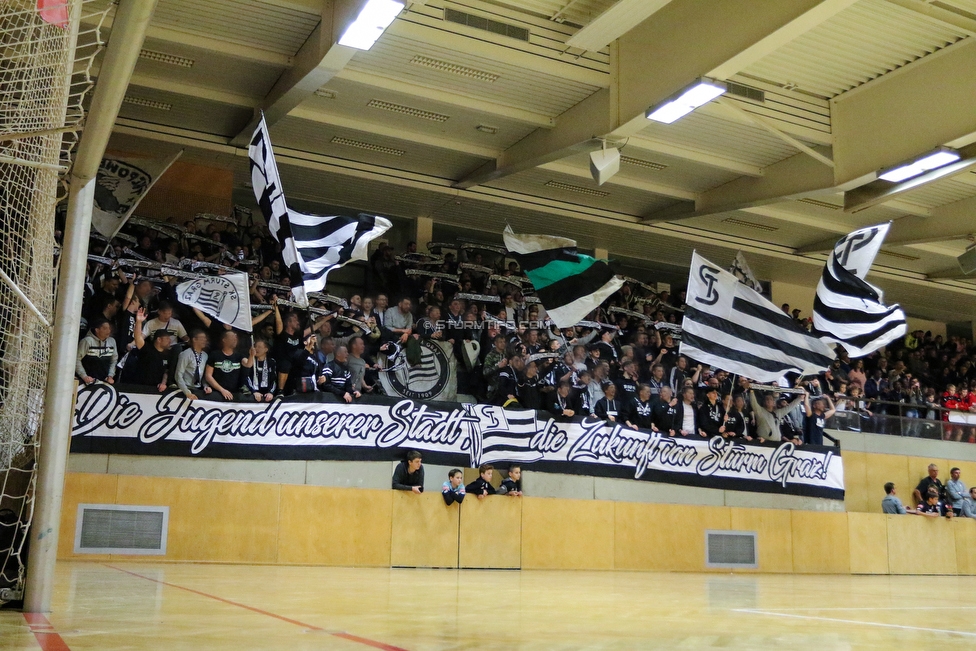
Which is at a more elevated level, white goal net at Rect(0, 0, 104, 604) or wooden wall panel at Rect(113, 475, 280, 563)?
white goal net at Rect(0, 0, 104, 604)

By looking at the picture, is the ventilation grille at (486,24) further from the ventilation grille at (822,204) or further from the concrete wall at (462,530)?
the ventilation grille at (822,204)

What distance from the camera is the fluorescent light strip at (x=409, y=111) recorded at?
17625 millimetres

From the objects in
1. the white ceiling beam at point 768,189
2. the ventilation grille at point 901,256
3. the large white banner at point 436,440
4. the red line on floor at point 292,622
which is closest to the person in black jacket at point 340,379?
the large white banner at point 436,440

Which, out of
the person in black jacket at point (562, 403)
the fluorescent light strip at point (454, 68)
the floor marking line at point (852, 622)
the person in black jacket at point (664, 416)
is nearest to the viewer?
the floor marking line at point (852, 622)

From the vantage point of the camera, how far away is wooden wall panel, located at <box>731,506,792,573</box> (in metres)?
18.4

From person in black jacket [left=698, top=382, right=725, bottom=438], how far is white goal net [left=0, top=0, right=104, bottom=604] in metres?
14.6

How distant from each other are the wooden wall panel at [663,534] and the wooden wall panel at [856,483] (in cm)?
509

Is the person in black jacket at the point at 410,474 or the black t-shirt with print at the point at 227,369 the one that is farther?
the person in black jacket at the point at 410,474

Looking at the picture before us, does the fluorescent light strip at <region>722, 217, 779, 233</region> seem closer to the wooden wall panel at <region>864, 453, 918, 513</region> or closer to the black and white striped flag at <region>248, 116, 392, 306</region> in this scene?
the wooden wall panel at <region>864, 453, 918, 513</region>

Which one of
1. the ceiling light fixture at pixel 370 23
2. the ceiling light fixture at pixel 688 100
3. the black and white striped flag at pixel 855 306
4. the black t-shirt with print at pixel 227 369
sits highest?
the ceiling light fixture at pixel 370 23

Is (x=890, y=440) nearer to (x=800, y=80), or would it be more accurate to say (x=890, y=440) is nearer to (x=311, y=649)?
(x=800, y=80)

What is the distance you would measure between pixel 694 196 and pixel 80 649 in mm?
19776

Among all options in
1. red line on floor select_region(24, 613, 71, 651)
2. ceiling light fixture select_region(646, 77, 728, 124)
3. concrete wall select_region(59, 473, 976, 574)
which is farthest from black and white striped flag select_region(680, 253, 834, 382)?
red line on floor select_region(24, 613, 71, 651)

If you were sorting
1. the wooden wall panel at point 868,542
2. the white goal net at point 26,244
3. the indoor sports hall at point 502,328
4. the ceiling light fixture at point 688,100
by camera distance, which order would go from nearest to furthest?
1. the white goal net at point 26,244
2. the indoor sports hall at point 502,328
3. the ceiling light fixture at point 688,100
4. the wooden wall panel at point 868,542
